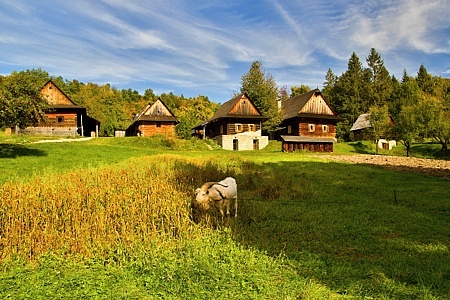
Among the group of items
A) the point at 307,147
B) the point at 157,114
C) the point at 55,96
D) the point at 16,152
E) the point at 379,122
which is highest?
the point at 55,96

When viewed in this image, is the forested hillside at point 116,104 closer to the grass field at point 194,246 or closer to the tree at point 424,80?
the grass field at point 194,246

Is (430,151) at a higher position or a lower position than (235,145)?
lower

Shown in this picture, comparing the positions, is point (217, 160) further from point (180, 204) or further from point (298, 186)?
point (180, 204)

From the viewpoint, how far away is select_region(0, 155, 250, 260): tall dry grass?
22.9ft

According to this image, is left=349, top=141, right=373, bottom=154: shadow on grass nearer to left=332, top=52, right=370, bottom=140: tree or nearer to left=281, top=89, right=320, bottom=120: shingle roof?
left=281, top=89, right=320, bottom=120: shingle roof

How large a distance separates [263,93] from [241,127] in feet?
30.8

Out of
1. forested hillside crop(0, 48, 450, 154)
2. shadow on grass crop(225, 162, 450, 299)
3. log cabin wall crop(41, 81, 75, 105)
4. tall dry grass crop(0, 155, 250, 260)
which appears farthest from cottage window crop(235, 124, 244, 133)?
tall dry grass crop(0, 155, 250, 260)

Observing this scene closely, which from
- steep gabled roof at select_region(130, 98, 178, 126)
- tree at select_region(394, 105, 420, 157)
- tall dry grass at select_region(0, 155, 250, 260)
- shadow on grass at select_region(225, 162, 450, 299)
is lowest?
shadow on grass at select_region(225, 162, 450, 299)

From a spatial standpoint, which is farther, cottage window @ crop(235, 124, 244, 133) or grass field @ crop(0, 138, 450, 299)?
cottage window @ crop(235, 124, 244, 133)

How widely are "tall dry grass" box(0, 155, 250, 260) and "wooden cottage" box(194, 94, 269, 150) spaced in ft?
119

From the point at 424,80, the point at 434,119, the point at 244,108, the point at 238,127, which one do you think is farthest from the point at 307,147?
the point at 424,80

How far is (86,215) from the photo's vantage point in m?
7.70

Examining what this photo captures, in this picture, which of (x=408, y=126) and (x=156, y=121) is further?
(x=156, y=121)

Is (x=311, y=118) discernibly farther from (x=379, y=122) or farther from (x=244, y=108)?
(x=244, y=108)
